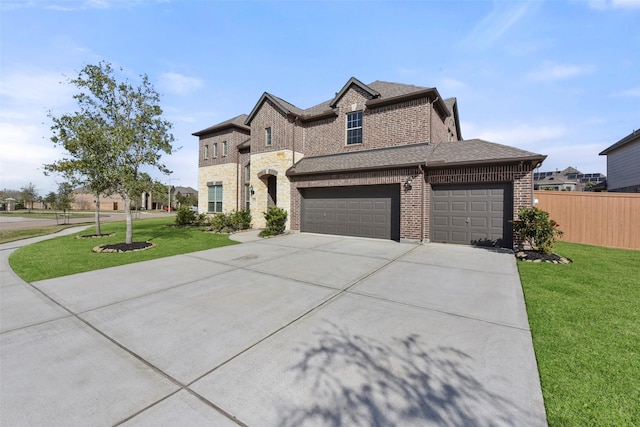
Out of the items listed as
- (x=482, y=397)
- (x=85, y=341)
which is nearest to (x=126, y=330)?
(x=85, y=341)

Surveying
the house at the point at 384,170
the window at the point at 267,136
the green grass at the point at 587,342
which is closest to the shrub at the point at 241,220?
the house at the point at 384,170

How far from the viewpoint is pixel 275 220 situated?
544 inches

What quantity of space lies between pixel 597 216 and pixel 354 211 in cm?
1002

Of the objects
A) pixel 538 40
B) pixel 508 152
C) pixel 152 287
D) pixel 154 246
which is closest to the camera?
pixel 152 287

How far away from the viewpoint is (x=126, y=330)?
3.90 m

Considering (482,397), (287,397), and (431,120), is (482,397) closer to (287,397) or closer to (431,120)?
(287,397)

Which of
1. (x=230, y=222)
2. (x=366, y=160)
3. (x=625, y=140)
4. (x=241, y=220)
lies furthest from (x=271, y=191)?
(x=625, y=140)

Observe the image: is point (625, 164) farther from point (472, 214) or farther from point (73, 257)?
point (73, 257)

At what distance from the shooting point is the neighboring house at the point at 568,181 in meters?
37.8

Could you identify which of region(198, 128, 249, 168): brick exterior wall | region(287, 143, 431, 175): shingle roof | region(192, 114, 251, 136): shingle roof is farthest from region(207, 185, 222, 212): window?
region(287, 143, 431, 175): shingle roof

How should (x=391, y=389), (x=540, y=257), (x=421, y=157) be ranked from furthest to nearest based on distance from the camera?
(x=421, y=157)
(x=540, y=257)
(x=391, y=389)

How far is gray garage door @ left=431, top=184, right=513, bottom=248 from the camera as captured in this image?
984 centimetres

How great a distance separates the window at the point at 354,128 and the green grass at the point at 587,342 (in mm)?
9993

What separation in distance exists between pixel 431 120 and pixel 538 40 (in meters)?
4.33
